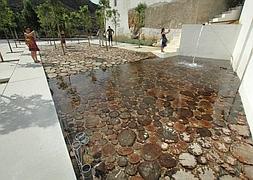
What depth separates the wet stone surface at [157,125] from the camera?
7.73ft

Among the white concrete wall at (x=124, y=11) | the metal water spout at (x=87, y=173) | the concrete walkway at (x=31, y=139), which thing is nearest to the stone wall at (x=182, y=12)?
the white concrete wall at (x=124, y=11)

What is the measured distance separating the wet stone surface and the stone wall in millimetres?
9370

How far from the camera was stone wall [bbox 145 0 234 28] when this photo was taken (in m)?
12.8

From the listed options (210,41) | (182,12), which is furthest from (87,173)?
(182,12)

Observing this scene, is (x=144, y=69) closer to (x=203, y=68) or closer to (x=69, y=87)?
(x=203, y=68)

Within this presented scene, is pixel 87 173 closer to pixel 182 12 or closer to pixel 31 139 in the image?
pixel 31 139

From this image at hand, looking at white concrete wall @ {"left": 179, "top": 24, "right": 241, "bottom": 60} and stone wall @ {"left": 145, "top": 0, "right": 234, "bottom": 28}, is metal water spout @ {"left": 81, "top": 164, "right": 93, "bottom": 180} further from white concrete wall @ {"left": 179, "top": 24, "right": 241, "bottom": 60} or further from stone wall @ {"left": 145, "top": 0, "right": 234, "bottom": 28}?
stone wall @ {"left": 145, "top": 0, "right": 234, "bottom": 28}

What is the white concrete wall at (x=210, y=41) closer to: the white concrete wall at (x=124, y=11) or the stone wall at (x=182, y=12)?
the stone wall at (x=182, y=12)

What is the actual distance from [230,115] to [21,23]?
31.0m

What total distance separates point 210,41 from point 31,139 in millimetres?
9125

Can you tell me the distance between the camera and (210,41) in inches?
334

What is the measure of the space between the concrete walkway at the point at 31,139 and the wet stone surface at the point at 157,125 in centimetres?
30

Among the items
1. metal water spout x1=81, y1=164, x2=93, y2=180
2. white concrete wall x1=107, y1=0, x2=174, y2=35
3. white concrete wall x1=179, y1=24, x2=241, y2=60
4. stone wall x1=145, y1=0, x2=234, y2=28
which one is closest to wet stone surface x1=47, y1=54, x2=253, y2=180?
metal water spout x1=81, y1=164, x2=93, y2=180

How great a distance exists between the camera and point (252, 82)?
11.7 feet
